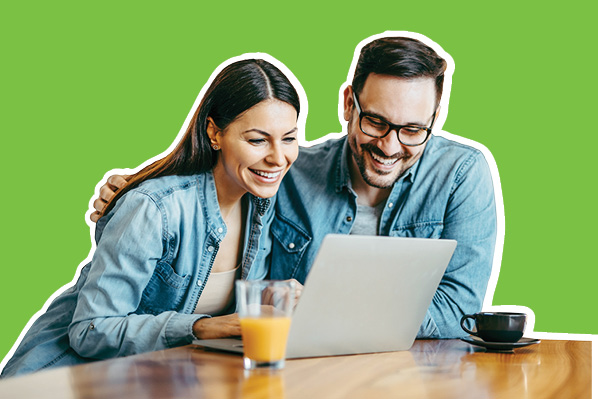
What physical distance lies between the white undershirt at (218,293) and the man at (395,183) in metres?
0.22

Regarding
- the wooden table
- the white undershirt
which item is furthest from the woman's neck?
the wooden table

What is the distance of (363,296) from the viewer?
1.65m

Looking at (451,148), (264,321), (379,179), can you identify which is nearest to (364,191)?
(379,179)

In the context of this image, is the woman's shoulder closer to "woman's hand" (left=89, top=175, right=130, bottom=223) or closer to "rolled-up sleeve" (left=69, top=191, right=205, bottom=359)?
"rolled-up sleeve" (left=69, top=191, right=205, bottom=359)

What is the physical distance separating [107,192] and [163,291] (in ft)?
1.47

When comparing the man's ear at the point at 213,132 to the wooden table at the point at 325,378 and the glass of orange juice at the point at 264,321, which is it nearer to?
the wooden table at the point at 325,378

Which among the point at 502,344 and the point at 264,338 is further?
the point at 502,344

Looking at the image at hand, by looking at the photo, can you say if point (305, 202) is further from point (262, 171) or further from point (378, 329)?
point (378, 329)

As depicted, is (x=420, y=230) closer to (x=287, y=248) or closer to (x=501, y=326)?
(x=287, y=248)

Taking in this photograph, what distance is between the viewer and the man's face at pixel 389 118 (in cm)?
245

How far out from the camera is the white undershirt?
2.35 meters

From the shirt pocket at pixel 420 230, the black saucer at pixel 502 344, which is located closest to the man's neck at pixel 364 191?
the shirt pocket at pixel 420 230

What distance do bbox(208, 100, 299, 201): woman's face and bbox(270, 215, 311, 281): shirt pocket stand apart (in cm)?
30

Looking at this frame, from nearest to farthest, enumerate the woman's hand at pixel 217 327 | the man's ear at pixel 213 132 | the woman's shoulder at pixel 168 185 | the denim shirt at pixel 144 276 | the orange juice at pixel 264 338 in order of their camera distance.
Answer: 1. the orange juice at pixel 264 338
2. the woman's hand at pixel 217 327
3. the denim shirt at pixel 144 276
4. the woman's shoulder at pixel 168 185
5. the man's ear at pixel 213 132
